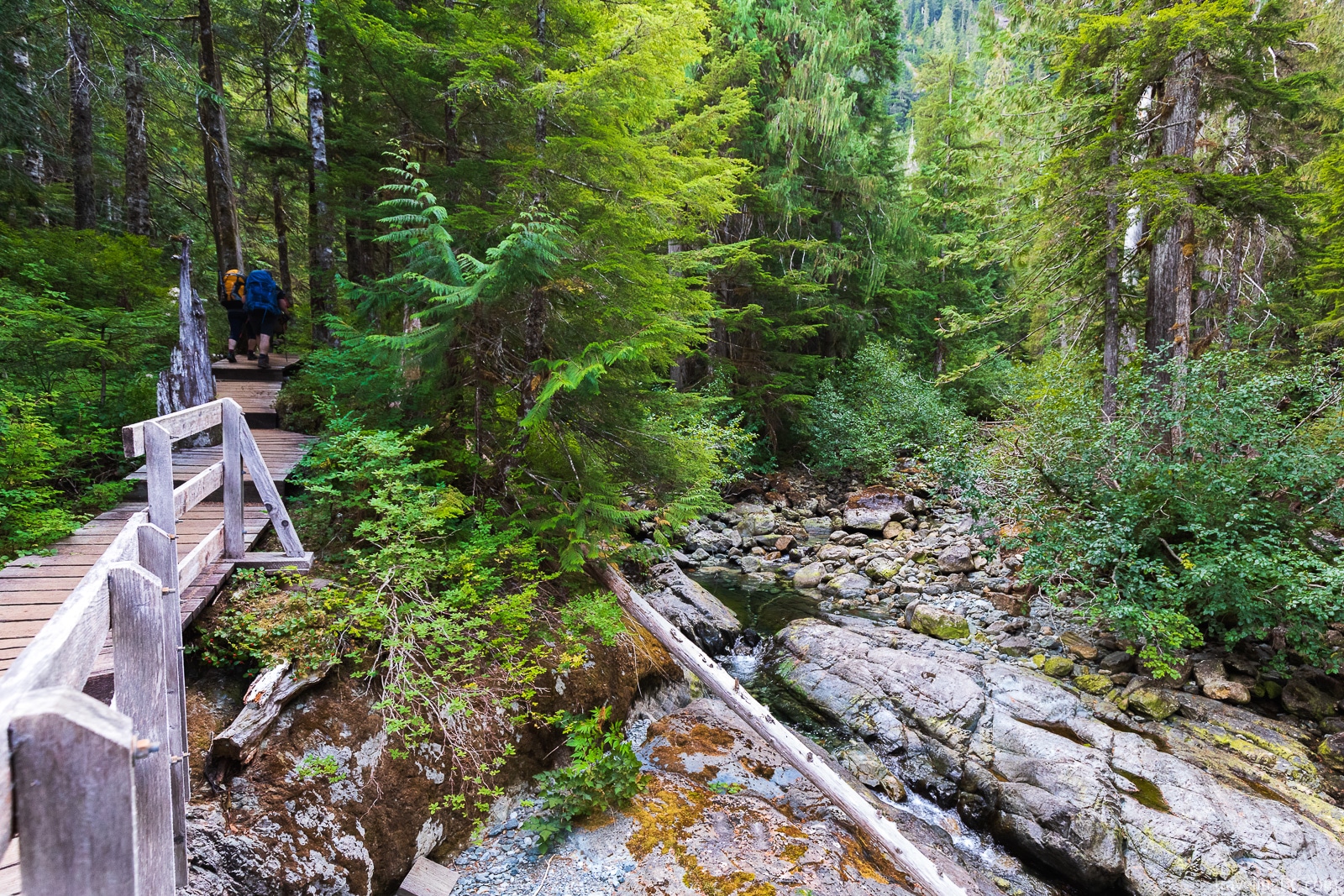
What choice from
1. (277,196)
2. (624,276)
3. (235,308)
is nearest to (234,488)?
(624,276)

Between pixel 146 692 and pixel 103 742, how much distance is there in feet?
4.89

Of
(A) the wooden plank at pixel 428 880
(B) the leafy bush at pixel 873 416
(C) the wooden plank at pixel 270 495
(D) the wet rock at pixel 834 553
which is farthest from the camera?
(B) the leafy bush at pixel 873 416

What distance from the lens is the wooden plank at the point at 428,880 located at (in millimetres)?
3859

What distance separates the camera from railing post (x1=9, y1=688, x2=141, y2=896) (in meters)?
1.01

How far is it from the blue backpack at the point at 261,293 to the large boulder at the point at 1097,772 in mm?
10092

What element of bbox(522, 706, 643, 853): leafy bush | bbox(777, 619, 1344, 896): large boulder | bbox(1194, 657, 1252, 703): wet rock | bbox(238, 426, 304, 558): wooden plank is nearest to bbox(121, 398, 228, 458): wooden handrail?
bbox(238, 426, 304, 558): wooden plank

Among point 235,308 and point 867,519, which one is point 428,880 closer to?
point 235,308

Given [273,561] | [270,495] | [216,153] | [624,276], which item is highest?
[216,153]

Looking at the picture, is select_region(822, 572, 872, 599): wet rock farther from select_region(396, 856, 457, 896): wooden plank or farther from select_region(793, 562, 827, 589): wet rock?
select_region(396, 856, 457, 896): wooden plank

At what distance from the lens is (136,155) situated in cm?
1100

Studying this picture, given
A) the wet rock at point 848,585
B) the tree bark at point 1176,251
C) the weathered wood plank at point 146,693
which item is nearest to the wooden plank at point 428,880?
the weathered wood plank at point 146,693

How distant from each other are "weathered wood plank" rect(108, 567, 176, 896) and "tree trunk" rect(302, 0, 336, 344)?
24.5ft

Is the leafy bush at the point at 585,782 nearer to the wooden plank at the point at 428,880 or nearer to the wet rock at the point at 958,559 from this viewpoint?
the wooden plank at the point at 428,880

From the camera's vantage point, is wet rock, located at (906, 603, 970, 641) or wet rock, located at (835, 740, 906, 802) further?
wet rock, located at (906, 603, 970, 641)
